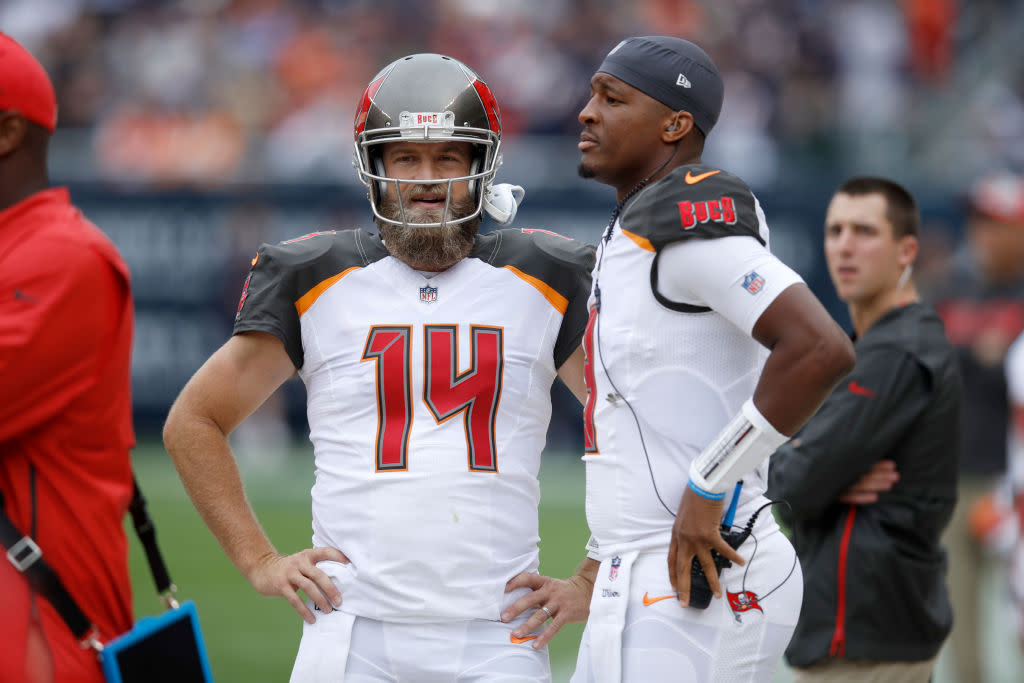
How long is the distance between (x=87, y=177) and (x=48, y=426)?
1161 centimetres

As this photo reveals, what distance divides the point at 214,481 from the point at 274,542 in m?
6.20

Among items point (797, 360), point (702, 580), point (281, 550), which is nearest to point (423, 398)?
point (702, 580)

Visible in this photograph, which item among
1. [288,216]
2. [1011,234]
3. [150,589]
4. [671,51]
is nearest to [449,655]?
[671,51]

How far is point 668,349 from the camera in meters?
2.95

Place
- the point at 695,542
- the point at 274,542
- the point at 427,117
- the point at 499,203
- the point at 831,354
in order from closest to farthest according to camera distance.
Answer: the point at 831,354, the point at 695,542, the point at 427,117, the point at 499,203, the point at 274,542

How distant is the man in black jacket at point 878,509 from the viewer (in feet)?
13.0

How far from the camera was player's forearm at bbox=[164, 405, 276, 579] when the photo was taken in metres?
3.31

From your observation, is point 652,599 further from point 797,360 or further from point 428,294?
point 428,294

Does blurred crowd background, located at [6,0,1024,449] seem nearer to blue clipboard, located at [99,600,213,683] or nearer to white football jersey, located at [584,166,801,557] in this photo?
white football jersey, located at [584,166,801,557]

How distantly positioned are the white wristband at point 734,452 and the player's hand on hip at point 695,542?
32 millimetres

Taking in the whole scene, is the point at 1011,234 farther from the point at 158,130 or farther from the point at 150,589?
the point at 158,130

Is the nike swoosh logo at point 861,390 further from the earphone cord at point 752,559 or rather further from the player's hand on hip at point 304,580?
the player's hand on hip at point 304,580

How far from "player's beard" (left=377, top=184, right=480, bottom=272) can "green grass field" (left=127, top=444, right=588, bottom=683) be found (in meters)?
3.61

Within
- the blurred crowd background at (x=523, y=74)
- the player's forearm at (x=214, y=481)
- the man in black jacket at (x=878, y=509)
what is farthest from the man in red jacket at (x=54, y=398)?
the blurred crowd background at (x=523, y=74)
